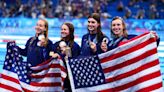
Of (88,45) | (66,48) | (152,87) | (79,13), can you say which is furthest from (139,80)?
(79,13)

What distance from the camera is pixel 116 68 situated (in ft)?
17.6

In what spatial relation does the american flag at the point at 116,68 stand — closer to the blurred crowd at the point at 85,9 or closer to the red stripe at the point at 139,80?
the red stripe at the point at 139,80

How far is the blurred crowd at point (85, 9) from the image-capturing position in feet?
81.8

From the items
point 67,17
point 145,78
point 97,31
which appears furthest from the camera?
point 67,17

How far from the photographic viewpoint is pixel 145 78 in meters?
5.30

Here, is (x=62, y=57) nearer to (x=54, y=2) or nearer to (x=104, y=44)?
(x=104, y=44)

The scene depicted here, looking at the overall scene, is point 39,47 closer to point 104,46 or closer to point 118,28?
point 104,46

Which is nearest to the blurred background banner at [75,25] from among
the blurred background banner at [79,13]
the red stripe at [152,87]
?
the blurred background banner at [79,13]

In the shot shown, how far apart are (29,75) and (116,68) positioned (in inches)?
46.1

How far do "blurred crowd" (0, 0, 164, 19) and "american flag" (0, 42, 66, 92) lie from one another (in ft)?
62.2

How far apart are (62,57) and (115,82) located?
0.77 metres

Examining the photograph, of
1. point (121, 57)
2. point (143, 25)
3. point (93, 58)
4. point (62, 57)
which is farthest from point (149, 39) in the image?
point (143, 25)

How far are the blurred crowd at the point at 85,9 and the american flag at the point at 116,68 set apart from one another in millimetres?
19077

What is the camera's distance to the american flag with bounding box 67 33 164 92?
17.5 ft
